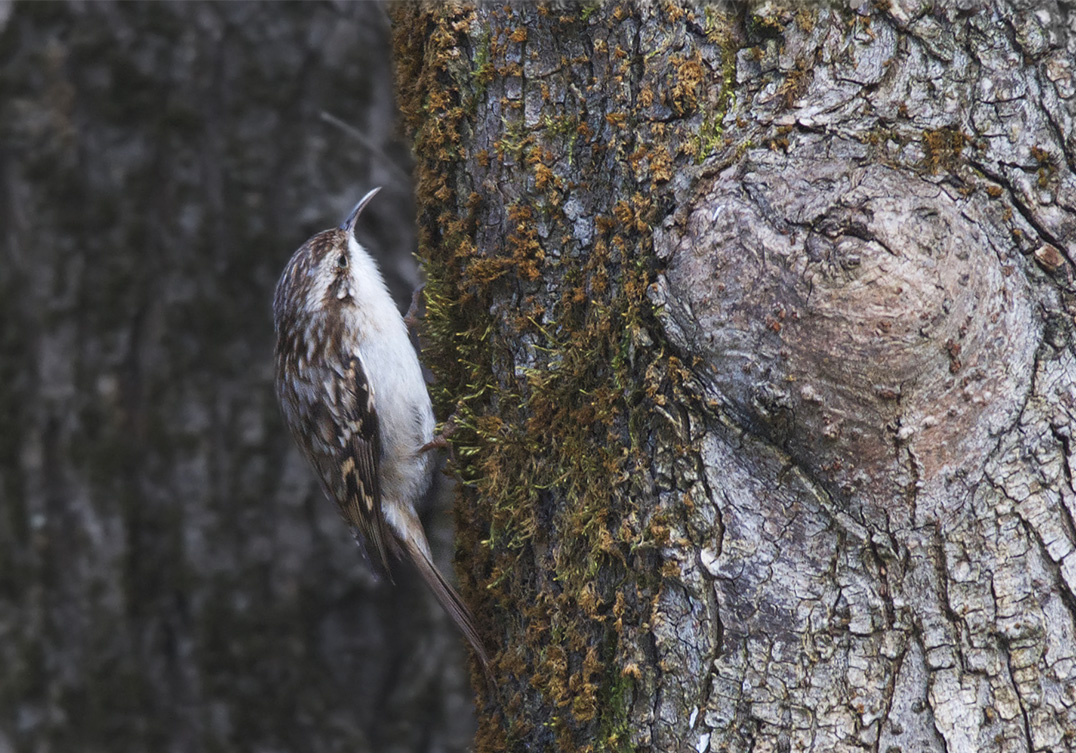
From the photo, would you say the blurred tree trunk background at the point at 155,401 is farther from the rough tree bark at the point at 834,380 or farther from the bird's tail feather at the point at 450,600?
the rough tree bark at the point at 834,380

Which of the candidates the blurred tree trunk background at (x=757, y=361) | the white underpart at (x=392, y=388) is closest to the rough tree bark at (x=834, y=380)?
the blurred tree trunk background at (x=757, y=361)

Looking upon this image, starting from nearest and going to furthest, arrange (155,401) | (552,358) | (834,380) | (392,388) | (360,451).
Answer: (834,380)
(552,358)
(392,388)
(360,451)
(155,401)

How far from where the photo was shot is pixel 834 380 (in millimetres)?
1422

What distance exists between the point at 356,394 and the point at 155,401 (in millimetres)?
1073

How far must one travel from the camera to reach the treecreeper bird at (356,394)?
116 inches

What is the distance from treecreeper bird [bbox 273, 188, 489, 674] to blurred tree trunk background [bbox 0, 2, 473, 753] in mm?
560

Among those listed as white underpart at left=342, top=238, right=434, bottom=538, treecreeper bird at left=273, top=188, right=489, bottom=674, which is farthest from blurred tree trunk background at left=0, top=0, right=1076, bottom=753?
treecreeper bird at left=273, top=188, right=489, bottom=674

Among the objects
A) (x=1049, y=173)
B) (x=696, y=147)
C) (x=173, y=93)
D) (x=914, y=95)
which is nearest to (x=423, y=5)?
(x=696, y=147)

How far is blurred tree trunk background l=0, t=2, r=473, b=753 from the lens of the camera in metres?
3.60

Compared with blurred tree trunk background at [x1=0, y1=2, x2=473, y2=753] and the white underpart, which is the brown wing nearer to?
the white underpart

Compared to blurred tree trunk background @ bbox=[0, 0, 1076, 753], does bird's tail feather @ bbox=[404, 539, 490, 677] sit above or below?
below

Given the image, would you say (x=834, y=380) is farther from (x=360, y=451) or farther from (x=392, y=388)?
(x=360, y=451)

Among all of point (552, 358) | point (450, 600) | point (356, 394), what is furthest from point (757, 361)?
point (356, 394)

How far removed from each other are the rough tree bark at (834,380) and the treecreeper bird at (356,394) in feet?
4.38
